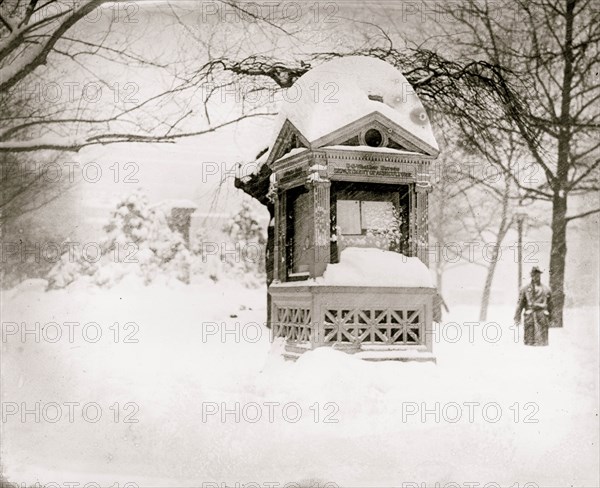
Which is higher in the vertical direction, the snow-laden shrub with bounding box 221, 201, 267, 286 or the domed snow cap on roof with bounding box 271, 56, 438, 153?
the domed snow cap on roof with bounding box 271, 56, 438, 153

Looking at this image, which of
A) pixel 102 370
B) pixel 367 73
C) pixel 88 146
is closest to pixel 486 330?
pixel 367 73

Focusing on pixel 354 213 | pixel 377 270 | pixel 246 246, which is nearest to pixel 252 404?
pixel 377 270

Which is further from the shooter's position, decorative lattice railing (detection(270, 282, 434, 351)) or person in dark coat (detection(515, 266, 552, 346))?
person in dark coat (detection(515, 266, 552, 346))

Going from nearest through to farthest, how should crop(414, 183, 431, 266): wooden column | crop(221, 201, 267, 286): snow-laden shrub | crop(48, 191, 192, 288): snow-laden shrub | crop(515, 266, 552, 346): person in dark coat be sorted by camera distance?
crop(414, 183, 431, 266): wooden column → crop(48, 191, 192, 288): snow-laden shrub → crop(515, 266, 552, 346): person in dark coat → crop(221, 201, 267, 286): snow-laden shrub

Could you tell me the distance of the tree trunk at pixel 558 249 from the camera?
33.8 ft

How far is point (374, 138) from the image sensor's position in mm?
8398

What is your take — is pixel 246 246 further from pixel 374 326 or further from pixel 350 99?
pixel 350 99

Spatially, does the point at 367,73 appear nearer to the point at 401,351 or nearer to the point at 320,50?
the point at 320,50

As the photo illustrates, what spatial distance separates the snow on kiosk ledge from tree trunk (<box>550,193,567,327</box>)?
280 cm

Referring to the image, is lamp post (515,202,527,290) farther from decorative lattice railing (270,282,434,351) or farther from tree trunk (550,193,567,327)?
decorative lattice railing (270,282,434,351)

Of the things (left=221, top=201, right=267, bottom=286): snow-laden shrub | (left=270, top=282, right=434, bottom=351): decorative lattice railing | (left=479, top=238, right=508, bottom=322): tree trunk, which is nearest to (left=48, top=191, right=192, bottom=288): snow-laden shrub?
(left=221, top=201, right=267, bottom=286): snow-laden shrub

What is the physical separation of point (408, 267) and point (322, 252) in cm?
101

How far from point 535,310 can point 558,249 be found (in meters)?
1.04

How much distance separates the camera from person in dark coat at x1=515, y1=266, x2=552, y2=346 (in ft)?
32.3
